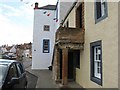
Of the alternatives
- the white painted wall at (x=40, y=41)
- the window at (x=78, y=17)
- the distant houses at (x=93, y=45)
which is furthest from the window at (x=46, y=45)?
the window at (x=78, y=17)

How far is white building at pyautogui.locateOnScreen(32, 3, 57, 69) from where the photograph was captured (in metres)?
29.2

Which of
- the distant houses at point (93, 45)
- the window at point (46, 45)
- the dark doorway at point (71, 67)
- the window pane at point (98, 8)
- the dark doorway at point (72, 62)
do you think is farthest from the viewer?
the window at point (46, 45)

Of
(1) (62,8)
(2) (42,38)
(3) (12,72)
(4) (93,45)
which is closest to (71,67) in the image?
(4) (93,45)

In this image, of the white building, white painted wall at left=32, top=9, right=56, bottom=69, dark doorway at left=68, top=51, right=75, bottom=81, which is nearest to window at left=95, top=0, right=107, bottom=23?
dark doorway at left=68, top=51, right=75, bottom=81

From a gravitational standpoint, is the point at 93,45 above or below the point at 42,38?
below

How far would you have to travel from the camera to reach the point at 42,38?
97.0 ft

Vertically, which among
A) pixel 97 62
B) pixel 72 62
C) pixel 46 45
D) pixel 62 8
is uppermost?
pixel 62 8

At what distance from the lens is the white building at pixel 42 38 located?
29.2m

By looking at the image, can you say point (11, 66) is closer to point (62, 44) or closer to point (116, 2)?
point (116, 2)

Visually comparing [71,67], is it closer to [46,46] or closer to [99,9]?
[99,9]

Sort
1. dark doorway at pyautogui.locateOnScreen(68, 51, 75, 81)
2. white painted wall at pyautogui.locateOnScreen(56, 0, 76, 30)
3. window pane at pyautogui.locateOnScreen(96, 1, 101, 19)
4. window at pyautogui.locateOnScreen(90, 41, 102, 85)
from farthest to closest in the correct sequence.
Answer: white painted wall at pyautogui.locateOnScreen(56, 0, 76, 30) → dark doorway at pyautogui.locateOnScreen(68, 51, 75, 81) → window at pyautogui.locateOnScreen(90, 41, 102, 85) → window pane at pyautogui.locateOnScreen(96, 1, 101, 19)

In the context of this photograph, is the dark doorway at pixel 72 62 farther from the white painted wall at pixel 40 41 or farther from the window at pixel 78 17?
the white painted wall at pixel 40 41

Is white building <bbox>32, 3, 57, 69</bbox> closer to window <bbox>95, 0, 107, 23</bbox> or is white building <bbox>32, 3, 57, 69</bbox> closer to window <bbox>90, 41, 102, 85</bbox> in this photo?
window <bbox>90, 41, 102, 85</bbox>

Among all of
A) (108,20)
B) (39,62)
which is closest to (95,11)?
(108,20)
